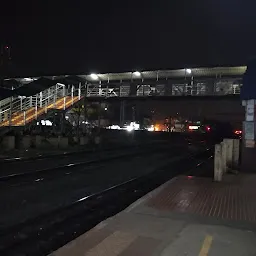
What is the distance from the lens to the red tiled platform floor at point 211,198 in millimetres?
7590

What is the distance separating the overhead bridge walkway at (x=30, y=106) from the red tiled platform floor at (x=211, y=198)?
17.6m

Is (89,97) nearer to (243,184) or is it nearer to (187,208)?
(243,184)

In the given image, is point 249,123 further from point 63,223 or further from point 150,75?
point 150,75

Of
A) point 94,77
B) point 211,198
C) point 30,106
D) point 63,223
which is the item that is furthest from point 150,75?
point 63,223

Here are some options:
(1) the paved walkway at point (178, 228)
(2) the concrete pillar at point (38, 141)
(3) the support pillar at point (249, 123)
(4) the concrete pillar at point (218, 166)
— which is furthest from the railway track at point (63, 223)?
(2) the concrete pillar at point (38, 141)

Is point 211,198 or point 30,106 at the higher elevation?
point 30,106

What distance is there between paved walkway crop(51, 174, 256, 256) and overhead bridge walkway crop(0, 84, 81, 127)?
1905 cm

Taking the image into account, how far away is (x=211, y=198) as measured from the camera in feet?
29.5

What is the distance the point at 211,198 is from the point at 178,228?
3026 mm

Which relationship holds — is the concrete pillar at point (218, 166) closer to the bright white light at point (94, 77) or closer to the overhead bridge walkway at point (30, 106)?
the overhead bridge walkway at point (30, 106)

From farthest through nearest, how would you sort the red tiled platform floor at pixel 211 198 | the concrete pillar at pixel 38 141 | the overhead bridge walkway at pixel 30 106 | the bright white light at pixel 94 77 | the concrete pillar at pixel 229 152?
the bright white light at pixel 94 77, the overhead bridge walkway at pixel 30 106, the concrete pillar at pixel 38 141, the concrete pillar at pixel 229 152, the red tiled platform floor at pixel 211 198

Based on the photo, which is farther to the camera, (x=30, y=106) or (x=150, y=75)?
(x=150, y=75)

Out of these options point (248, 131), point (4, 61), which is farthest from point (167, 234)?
point (4, 61)

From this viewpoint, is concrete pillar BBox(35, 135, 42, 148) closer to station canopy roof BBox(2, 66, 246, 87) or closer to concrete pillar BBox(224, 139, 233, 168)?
station canopy roof BBox(2, 66, 246, 87)
